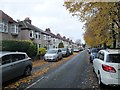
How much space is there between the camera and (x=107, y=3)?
13.2 meters

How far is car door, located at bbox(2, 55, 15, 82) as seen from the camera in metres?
9.65

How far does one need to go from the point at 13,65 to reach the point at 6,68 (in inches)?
30.1

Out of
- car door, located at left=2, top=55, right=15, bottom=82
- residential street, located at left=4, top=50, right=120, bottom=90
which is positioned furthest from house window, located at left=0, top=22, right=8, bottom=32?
car door, located at left=2, top=55, right=15, bottom=82

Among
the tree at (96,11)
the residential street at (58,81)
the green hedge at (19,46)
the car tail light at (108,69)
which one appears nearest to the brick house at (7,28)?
the green hedge at (19,46)

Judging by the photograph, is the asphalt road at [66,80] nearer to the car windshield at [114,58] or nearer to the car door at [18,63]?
the car door at [18,63]

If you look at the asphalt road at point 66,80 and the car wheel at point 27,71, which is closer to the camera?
the asphalt road at point 66,80

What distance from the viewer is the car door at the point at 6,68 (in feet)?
31.7

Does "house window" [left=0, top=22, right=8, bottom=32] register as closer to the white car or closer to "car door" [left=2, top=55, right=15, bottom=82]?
"car door" [left=2, top=55, right=15, bottom=82]

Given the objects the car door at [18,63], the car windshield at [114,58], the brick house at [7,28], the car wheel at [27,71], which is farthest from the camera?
the brick house at [7,28]

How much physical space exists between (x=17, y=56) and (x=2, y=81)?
87.4 inches

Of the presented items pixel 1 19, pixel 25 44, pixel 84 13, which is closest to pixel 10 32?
pixel 1 19

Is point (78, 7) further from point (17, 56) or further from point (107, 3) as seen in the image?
point (17, 56)

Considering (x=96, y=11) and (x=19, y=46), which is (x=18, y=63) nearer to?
(x=96, y=11)

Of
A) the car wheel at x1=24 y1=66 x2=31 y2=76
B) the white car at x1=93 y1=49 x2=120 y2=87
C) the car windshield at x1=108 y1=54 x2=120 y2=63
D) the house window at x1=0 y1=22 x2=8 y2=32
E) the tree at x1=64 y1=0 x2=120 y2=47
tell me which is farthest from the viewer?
the house window at x1=0 y1=22 x2=8 y2=32
